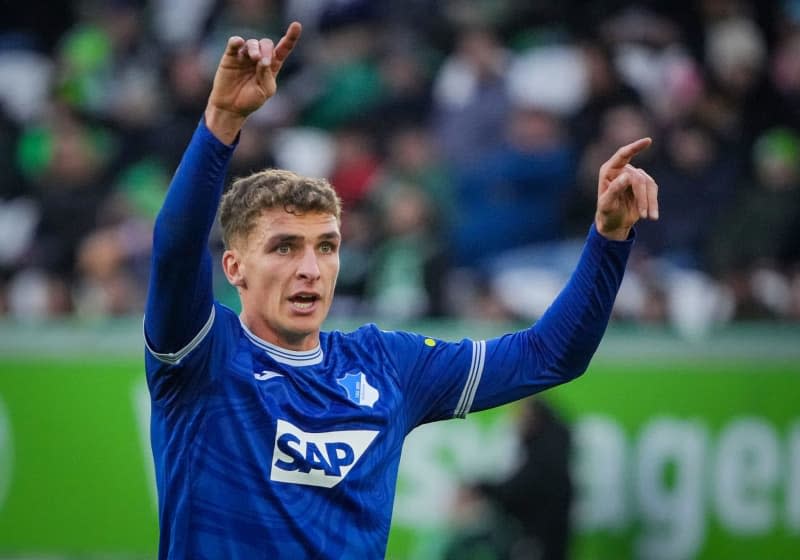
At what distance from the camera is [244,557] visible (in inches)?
143

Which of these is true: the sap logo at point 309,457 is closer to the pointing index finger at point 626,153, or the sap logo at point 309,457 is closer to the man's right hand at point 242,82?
the man's right hand at point 242,82

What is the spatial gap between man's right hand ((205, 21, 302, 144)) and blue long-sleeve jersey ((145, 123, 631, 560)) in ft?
0.16

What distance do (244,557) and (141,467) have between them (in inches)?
224

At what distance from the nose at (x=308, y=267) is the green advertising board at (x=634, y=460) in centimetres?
491

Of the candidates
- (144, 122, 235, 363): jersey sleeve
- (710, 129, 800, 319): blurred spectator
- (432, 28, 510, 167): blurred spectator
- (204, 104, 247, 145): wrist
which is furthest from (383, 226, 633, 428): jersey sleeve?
(432, 28, 510, 167): blurred spectator

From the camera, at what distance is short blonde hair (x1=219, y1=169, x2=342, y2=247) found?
12.6 feet

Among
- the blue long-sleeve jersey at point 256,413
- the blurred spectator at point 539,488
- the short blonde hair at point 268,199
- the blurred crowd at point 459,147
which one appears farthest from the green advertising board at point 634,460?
the short blonde hair at point 268,199

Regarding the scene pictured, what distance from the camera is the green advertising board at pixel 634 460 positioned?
8.23m

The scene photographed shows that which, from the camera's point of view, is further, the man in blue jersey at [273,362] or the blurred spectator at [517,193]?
the blurred spectator at [517,193]

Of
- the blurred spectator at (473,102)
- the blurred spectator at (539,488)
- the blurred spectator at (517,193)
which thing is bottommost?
the blurred spectator at (539,488)

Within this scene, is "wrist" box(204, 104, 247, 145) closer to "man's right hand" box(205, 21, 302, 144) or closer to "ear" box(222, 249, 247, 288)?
"man's right hand" box(205, 21, 302, 144)

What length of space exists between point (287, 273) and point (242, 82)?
2.04ft

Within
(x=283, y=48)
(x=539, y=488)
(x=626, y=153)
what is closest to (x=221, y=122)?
(x=283, y=48)

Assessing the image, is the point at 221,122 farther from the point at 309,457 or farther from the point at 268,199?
the point at 309,457
